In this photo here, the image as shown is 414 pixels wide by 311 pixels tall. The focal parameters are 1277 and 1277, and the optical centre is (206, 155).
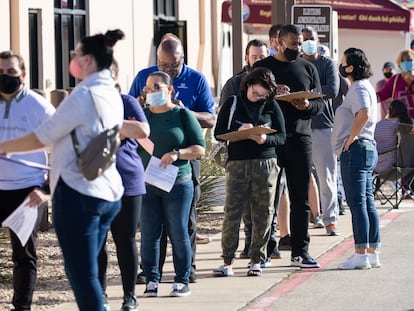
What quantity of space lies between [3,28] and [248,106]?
7820 mm

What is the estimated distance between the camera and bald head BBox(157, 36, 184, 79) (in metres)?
10.2

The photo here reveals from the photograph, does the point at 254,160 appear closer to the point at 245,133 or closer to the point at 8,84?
the point at 245,133

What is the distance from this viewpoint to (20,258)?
28.7ft

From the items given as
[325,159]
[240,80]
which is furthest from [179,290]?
[325,159]

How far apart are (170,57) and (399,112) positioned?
7.00 m

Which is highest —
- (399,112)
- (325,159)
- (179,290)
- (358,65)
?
(358,65)

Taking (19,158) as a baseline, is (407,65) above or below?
above

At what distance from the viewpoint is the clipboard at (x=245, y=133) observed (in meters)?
10.4

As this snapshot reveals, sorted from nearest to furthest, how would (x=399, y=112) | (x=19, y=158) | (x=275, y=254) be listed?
(x=19, y=158) → (x=275, y=254) → (x=399, y=112)

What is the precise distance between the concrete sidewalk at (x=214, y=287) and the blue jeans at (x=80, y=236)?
2141 millimetres

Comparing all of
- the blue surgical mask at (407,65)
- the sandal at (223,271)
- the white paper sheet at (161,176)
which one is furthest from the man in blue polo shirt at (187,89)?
the blue surgical mask at (407,65)

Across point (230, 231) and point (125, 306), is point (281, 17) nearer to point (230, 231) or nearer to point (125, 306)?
point (230, 231)

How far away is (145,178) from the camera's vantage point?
31.3ft

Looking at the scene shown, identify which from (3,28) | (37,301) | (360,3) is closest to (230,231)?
(37,301)
